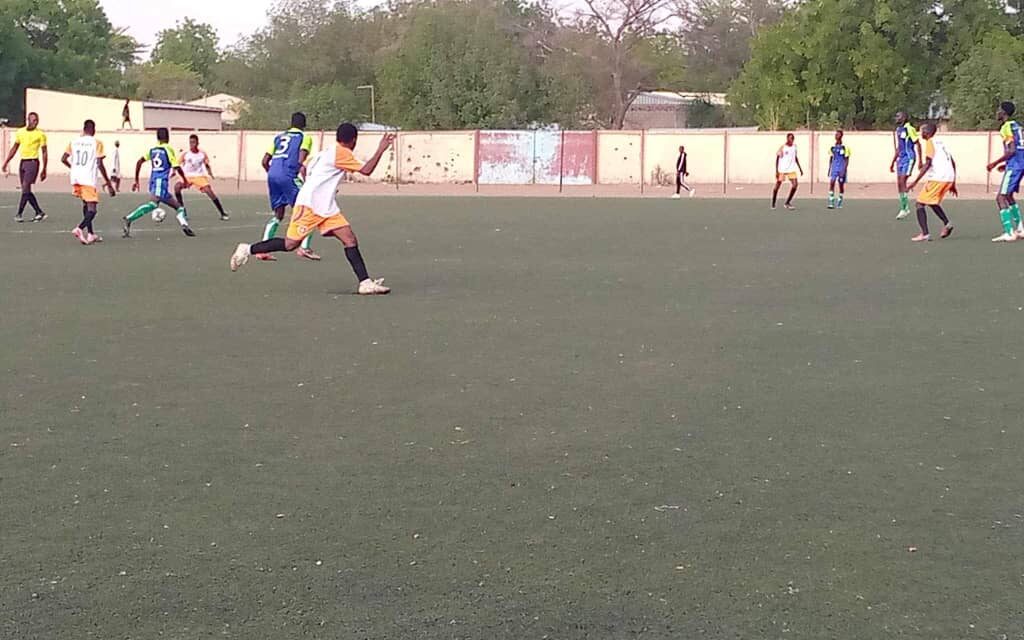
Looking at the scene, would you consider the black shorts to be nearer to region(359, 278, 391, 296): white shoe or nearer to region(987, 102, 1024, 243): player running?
region(359, 278, 391, 296): white shoe

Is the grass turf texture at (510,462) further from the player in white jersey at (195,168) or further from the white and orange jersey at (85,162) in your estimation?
the player in white jersey at (195,168)

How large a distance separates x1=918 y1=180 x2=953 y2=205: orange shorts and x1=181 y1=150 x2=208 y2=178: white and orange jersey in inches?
459

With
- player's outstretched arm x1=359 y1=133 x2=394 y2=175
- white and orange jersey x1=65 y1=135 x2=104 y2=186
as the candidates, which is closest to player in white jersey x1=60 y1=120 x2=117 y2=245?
white and orange jersey x1=65 y1=135 x2=104 y2=186

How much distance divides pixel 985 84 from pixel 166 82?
6754 centimetres

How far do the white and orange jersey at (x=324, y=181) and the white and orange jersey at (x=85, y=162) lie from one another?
19.9 feet

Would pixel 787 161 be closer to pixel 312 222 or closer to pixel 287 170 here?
pixel 287 170

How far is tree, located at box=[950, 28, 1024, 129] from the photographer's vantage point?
46688mm

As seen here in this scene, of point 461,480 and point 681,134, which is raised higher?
point 681,134

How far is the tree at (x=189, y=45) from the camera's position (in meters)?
125

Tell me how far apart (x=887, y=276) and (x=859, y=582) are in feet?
32.4

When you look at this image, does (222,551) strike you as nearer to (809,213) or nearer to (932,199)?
(932,199)

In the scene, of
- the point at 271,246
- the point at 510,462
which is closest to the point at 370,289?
the point at 271,246

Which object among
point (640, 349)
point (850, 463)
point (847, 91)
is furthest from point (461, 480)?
point (847, 91)

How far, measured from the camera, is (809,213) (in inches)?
1063
